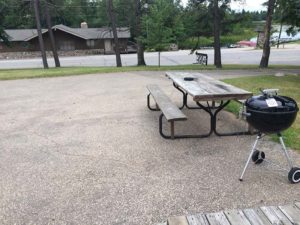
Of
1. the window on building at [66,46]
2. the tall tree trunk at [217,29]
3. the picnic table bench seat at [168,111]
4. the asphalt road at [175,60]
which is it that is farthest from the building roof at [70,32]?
the picnic table bench seat at [168,111]

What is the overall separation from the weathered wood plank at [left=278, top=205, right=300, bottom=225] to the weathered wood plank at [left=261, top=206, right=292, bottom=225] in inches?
1.3

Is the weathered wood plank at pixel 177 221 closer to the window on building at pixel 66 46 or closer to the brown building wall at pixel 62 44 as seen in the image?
the brown building wall at pixel 62 44

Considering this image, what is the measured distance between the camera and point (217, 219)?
8.53 ft

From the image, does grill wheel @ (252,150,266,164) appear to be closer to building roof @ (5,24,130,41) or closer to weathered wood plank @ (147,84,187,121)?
weathered wood plank @ (147,84,187,121)

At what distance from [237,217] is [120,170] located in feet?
5.70

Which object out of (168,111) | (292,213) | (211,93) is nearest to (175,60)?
(168,111)

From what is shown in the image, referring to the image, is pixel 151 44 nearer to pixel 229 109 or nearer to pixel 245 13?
pixel 245 13

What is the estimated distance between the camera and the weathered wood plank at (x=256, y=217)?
2541mm

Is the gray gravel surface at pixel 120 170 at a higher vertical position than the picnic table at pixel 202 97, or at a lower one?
lower

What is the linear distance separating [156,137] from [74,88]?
5834mm

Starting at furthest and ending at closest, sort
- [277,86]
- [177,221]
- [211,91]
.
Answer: [277,86], [211,91], [177,221]

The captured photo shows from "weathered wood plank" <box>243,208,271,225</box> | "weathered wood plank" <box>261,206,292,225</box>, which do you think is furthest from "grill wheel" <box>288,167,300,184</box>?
"weathered wood plank" <box>243,208,271,225</box>

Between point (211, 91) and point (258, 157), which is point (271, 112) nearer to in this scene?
point (258, 157)

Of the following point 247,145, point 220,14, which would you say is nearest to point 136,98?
point 247,145
